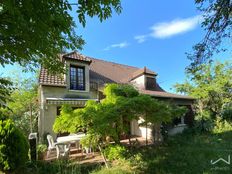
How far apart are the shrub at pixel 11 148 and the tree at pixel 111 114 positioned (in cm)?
240

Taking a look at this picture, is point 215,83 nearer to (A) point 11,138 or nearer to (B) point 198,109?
(B) point 198,109

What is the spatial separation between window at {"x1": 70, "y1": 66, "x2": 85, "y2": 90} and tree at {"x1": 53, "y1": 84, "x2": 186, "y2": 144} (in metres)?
8.90

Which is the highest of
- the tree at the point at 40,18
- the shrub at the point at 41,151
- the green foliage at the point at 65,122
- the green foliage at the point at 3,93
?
the tree at the point at 40,18

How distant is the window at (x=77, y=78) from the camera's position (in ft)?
75.0

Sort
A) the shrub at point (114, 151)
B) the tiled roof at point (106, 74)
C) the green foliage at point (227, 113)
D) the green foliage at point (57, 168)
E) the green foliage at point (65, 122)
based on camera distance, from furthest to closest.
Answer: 1. the green foliage at point (227, 113)
2. the tiled roof at point (106, 74)
3. the shrub at point (114, 151)
4. the green foliage at point (57, 168)
5. the green foliage at point (65, 122)

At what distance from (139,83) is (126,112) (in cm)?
1538

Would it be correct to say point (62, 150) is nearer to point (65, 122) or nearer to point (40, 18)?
point (65, 122)

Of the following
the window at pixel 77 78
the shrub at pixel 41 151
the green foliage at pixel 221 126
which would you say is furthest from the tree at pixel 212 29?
the green foliage at pixel 221 126

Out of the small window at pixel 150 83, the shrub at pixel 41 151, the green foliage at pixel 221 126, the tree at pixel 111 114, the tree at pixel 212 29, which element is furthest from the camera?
the small window at pixel 150 83

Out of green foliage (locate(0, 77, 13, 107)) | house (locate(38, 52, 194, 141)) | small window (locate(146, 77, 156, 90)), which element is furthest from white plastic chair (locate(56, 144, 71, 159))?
small window (locate(146, 77, 156, 90))

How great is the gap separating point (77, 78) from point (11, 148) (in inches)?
477

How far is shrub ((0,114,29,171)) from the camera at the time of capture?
1190cm

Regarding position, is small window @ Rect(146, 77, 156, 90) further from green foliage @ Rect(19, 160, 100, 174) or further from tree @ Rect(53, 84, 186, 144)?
green foliage @ Rect(19, 160, 100, 174)

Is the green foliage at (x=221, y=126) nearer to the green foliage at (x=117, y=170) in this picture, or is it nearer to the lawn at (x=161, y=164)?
the lawn at (x=161, y=164)
